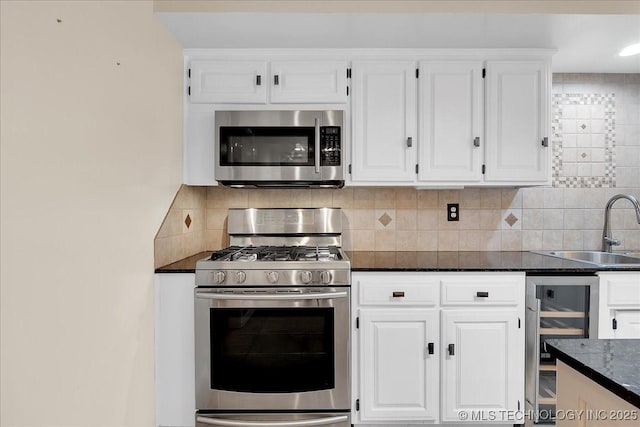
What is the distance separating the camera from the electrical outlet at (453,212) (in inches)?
108

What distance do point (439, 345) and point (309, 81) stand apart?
159cm

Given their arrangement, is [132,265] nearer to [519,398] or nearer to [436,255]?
[436,255]

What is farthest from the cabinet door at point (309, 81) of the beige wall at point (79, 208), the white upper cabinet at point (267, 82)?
the beige wall at point (79, 208)

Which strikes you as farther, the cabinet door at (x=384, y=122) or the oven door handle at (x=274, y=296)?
the cabinet door at (x=384, y=122)

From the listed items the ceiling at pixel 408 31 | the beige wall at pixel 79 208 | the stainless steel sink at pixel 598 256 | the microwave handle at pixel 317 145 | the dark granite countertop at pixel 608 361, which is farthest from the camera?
the stainless steel sink at pixel 598 256

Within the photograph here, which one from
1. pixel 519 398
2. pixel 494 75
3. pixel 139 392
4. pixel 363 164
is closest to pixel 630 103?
pixel 494 75

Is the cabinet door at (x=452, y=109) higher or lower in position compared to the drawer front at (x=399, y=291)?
Answer: higher

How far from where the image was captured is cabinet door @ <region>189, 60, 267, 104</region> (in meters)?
2.35

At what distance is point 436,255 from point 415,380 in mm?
772

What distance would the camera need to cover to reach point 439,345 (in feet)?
6.88

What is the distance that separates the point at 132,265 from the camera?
1.78 m

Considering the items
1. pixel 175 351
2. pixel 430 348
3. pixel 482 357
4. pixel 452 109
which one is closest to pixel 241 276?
pixel 175 351

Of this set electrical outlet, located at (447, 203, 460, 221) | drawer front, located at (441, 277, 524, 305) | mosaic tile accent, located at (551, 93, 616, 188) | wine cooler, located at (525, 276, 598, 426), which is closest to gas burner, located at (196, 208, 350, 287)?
drawer front, located at (441, 277, 524, 305)

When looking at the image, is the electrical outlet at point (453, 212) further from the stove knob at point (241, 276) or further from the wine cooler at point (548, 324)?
the stove knob at point (241, 276)
